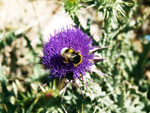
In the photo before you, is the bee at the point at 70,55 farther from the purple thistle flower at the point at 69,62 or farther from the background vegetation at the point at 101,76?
the background vegetation at the point at 101,76

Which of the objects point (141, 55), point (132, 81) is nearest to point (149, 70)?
point (141, 55)

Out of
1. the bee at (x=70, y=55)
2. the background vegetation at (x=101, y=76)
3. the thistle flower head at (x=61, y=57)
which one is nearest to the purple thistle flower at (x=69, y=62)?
the thistle flower head at (x=61, y=57)

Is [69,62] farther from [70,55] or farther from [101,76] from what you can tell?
[101,76]

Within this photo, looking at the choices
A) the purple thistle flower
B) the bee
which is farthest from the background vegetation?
the bee

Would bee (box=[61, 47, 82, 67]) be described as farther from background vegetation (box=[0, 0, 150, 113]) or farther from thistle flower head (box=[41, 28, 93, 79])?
background vegetation (box=[0, 0, 150, 113])

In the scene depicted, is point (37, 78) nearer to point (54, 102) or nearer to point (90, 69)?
point (54, 102)

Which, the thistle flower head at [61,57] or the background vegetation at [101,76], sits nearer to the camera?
the thistle flower head at [61,57]
